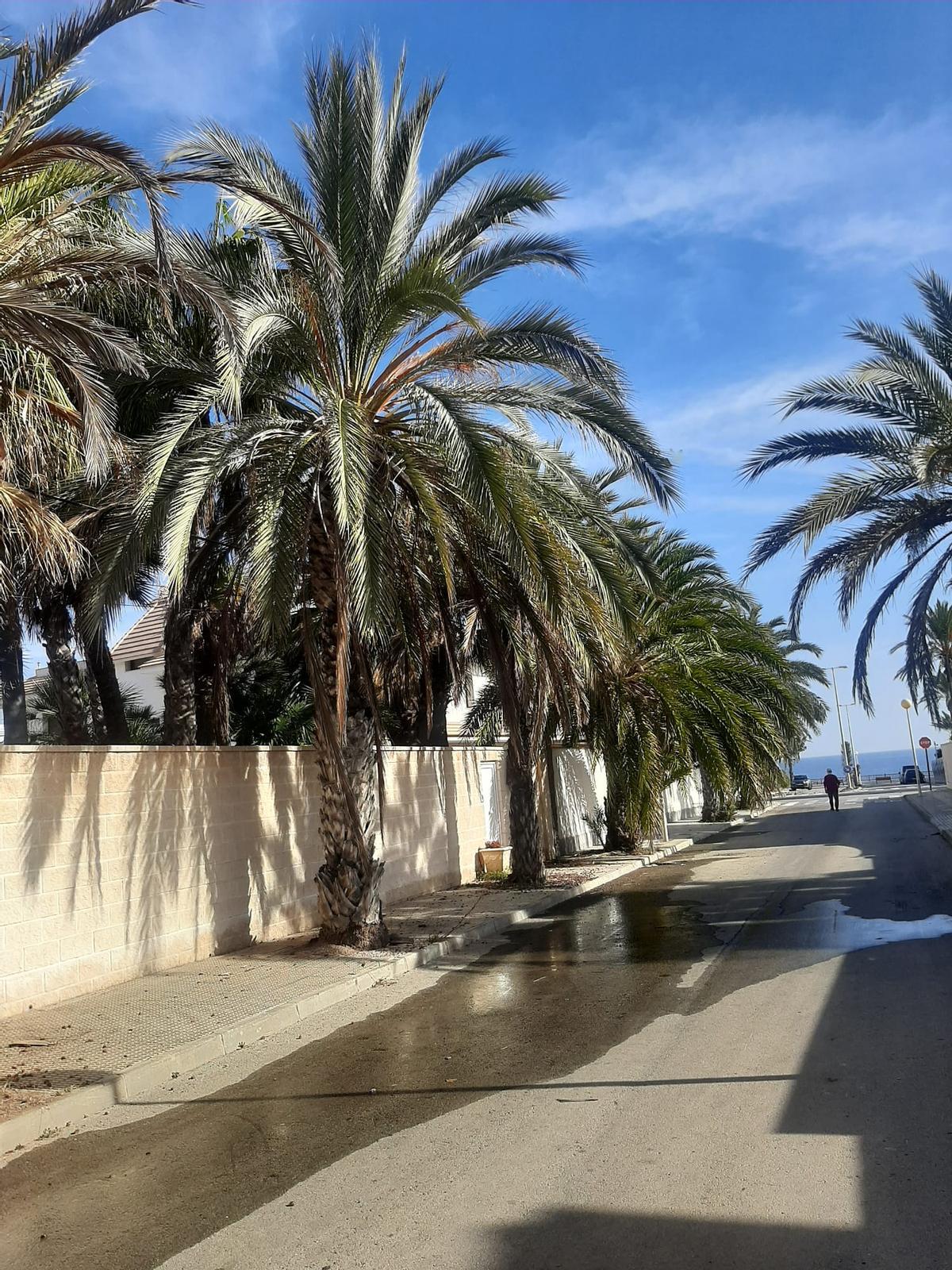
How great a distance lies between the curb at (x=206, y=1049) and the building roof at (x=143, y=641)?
17.3m

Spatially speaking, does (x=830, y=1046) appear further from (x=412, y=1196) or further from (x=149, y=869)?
(x=149, y=869)

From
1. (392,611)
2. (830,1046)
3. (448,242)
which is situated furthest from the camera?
(448,242)

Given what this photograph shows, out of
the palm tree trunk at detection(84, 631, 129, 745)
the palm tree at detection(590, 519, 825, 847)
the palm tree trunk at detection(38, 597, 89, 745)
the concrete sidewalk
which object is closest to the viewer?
the palm tree trunk at detection(38, 597, 89, 745)

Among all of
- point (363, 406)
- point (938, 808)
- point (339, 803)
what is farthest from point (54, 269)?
point (938, 808)

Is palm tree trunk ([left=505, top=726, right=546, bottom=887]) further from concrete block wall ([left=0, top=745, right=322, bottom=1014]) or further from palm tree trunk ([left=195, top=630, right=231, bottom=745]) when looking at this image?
palm tree trunk ([left=195, top=630, right=231, bottom=745])

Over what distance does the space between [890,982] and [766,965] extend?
1.36m

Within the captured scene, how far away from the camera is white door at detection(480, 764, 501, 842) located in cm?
2091

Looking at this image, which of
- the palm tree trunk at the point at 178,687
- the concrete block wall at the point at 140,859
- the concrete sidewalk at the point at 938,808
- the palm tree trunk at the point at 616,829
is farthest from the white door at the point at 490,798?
the concrete sidewalk at the point at 938,808

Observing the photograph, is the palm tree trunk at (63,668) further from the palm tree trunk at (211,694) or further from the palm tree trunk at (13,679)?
the palm tree trunk at (211,694)

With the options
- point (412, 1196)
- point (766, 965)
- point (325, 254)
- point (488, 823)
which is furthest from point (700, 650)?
point (412, 1196)

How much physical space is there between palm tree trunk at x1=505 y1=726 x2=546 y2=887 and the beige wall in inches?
187

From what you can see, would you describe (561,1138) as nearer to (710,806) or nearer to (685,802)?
(710,806)

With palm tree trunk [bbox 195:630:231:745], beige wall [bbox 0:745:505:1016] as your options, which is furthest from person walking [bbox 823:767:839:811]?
beige wall [bbox 0:745:505:1016]

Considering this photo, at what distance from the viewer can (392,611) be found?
10242 millimetres
